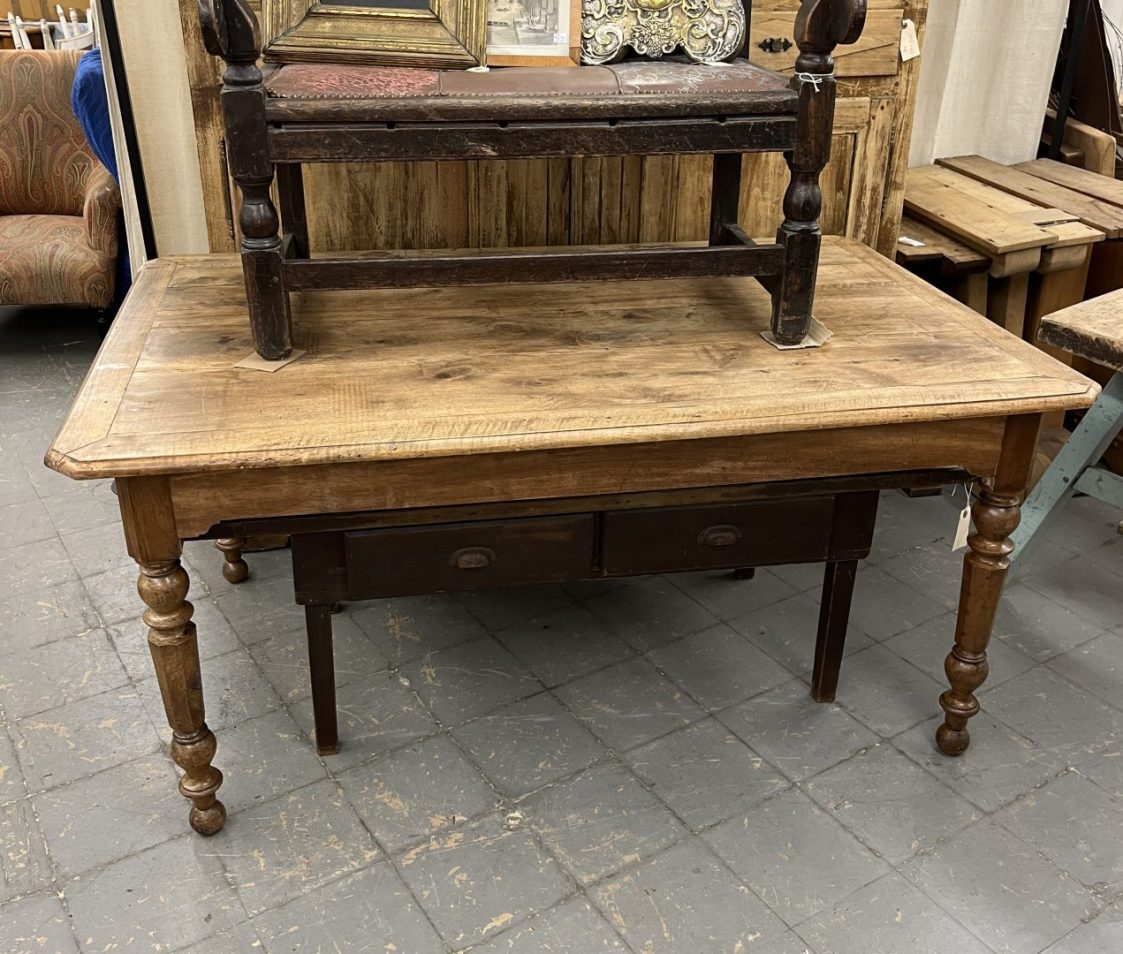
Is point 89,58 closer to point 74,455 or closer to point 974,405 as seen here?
point 74,455

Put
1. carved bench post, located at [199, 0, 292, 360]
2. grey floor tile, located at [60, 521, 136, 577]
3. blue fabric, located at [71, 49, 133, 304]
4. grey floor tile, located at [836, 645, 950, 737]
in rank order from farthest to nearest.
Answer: blue fabric, located at [71, 49, 133, 304], grey floor tile, located at [60, 521, 136, 577], grey floor tile, located at [836, 645, 950, 737], carved bench post, located at [199, 0, 292, 360]

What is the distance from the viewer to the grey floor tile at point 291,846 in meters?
1.87

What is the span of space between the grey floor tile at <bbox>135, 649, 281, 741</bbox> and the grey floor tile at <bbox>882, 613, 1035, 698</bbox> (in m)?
1.39

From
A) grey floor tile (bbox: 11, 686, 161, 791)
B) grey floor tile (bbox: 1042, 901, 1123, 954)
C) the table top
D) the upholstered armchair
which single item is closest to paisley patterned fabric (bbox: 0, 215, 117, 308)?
the upholstered armchair

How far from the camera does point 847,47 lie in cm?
255

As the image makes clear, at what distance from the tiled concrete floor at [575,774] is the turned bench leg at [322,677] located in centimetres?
5

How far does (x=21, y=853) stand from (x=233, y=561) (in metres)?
0.91

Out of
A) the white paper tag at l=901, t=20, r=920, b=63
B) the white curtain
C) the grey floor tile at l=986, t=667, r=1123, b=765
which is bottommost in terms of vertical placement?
the grey floor tile at l=986, t=667, r=1123, b=765

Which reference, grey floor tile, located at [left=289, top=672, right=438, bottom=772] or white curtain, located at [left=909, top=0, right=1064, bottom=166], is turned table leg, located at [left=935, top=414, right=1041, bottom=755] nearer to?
grey floor tile, located at [left=289, top=672, right=438, bottom=772]

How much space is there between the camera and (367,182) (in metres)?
2.48

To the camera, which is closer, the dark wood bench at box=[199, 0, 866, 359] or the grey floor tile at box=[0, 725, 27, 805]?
the dark wood bench at box=[199, 0, 866, 359]

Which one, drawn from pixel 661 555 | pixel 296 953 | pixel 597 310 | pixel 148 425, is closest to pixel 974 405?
pixel 661 555

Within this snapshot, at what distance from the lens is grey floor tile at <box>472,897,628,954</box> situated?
5.81 feet

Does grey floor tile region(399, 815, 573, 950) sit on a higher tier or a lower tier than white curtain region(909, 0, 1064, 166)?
lower
